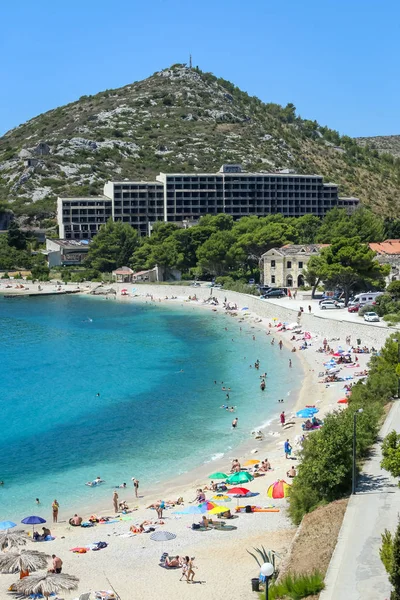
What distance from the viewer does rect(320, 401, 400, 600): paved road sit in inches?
771

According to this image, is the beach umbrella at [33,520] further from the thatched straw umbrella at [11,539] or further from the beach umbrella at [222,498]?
the beach umbrella at [222,498]

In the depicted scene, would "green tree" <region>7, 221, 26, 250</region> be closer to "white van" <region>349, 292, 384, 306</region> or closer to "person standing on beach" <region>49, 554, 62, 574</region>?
"white van" <region>349, 292, 384, 306</region>

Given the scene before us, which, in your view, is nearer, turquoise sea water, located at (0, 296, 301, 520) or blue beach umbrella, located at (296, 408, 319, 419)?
turquoise sea water, located at (0, 296, 301, 520)

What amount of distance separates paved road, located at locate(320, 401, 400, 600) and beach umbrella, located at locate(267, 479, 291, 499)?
344cm

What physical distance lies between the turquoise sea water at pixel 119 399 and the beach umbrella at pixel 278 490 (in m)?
5.57

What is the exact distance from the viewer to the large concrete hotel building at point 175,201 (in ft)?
466

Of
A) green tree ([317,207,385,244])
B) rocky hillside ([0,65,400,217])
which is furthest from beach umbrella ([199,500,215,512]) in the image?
rocky hillside ([0,65,400,217])

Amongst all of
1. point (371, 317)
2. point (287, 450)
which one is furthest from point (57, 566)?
point (371, 317)

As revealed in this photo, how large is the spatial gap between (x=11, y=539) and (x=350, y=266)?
53.0 metres

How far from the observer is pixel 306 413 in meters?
42.8

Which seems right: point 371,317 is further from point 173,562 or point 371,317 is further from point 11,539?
point 11,539

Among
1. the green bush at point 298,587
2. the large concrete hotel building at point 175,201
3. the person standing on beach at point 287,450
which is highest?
the large concrete hotel building at point 175,201

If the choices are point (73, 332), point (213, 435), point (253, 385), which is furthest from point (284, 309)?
point (213, 435)

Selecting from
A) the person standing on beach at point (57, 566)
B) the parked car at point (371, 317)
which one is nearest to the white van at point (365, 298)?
the parked car at point (371, 317)
